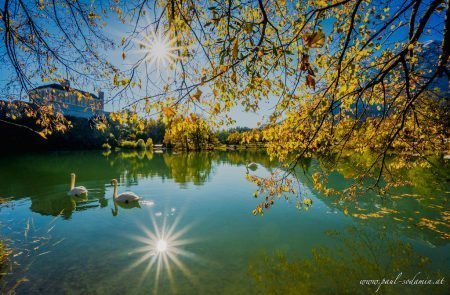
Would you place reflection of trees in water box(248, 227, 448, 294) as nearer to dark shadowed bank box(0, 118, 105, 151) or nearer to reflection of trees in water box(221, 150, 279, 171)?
reflection of trees in water box(221, 150, 279, 171)

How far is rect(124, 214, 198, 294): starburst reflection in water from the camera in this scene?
725 centimetres

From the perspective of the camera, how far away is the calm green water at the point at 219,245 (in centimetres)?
663

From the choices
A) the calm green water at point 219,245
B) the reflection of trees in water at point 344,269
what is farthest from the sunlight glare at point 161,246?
the reflection of trees in water at point 344,269

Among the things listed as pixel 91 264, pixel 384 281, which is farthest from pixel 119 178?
pixel 384 281

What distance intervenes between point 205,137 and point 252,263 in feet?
231

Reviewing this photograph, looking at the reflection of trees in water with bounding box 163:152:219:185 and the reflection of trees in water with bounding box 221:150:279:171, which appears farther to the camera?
the reflection of trees in water with bounding box 221:150:279:171

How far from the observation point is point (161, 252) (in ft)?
28.3

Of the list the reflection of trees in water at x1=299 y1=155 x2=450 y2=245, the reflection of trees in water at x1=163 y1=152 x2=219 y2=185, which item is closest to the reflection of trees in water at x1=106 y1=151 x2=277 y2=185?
the reflection of trees in water at x1=163 y1=152 x2=219 y2=185

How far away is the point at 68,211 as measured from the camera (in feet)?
41.9

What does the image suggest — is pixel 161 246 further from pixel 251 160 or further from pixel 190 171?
pixel 251 160

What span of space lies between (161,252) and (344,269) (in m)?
5.90

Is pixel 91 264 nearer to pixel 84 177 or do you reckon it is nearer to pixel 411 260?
pixel 411 260

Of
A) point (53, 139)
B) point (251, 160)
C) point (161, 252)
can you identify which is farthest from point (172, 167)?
point (53, 139)

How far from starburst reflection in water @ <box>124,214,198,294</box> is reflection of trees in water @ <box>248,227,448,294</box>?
2313 millimetres
